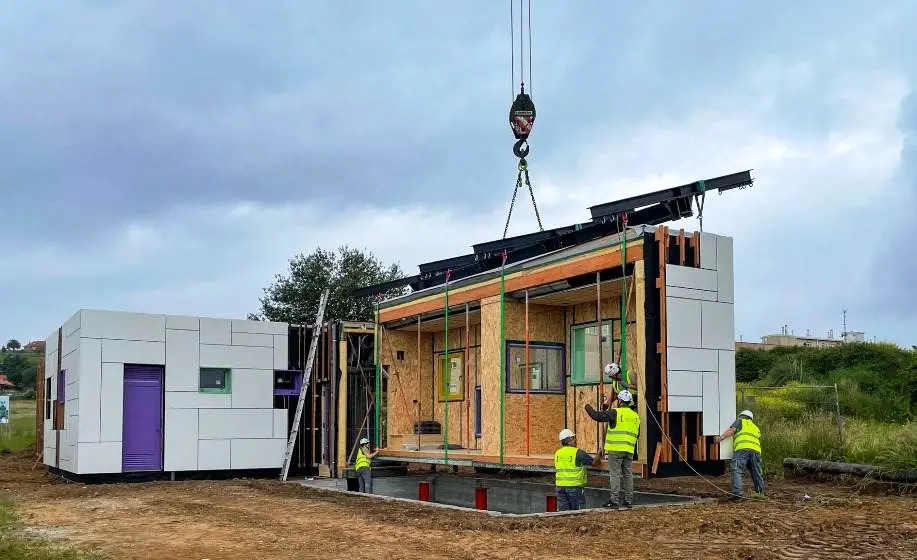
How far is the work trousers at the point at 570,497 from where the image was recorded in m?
14.5

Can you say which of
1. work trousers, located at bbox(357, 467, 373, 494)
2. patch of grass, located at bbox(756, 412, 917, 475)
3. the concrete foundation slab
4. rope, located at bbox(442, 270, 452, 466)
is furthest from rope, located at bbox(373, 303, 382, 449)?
patch of grass, located at bbox(756, 412, 917, 475)

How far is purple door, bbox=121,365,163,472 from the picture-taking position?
21312 mm

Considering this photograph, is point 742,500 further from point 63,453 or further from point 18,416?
point 18,416

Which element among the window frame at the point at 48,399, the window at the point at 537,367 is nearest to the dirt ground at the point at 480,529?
the window at the point at 537,367

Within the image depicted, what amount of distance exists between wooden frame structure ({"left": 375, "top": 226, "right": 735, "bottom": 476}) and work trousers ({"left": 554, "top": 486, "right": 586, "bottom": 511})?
2.03 ft

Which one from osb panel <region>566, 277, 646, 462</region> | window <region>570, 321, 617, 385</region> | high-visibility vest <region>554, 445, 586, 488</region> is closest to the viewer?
high-visibility vest <region>554, 445, 586, 488</region>

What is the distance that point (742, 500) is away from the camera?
1387 cm

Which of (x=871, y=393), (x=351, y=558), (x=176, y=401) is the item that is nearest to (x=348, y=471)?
(x=176, y=401)

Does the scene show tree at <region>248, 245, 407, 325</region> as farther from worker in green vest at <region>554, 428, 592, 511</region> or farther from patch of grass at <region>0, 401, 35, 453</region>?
worker in green vest at <region>554, 428, 592, 511</region>

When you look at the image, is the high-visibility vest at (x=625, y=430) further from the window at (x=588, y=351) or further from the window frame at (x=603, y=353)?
the window at (x=588, y=351)

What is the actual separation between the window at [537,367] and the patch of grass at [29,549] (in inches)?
345

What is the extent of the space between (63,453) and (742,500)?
53.1 ft

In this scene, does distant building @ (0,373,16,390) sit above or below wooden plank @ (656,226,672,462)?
below

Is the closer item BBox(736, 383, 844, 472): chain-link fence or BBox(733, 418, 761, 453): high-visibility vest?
BBox(733, 418, 761, 453): high-visibility vest
